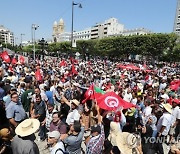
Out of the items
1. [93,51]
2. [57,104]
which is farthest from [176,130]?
[93,51]

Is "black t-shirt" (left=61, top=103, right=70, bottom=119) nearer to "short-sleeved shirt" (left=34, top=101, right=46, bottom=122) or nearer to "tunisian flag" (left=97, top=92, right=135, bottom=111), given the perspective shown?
"short-sleeved shirt" (left=34, top=101, right=46, bottom=122)

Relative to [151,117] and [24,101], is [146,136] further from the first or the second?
[24,101]

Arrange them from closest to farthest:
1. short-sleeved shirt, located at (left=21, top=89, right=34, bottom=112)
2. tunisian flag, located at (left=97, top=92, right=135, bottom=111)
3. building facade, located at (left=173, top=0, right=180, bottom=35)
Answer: tunisian flag, located at (left=97, top=92, right=135, bottom=111)
short-sleeved shirt, located at (left=21, top=89, right=34, bottom=112)
building facade, located at (left=173, top=0, right=180, bottom=35)

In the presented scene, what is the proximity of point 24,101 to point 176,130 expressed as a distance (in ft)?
16.3

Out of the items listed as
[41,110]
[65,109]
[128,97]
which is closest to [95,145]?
[65,109]

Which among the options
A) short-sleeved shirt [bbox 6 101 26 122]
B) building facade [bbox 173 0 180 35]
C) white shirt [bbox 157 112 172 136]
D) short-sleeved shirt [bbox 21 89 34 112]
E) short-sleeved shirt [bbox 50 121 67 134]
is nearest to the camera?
short-sleeved shirt [bbox 50 121 67 134]

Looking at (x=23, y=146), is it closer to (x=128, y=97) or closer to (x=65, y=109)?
(x=65, y=109)

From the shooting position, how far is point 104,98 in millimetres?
6789

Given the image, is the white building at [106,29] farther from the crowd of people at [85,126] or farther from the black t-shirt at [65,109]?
the black t-shirt at [65,109]

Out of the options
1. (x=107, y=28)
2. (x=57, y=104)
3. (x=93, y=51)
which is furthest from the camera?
(x=107, y=28)

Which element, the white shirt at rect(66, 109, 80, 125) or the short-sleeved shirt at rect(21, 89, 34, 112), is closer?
the white shirt at rect(66, 109, 80, 125)

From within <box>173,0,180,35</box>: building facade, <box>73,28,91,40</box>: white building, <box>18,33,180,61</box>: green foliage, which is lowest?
<box>18,33,180,61</box>: green foliage

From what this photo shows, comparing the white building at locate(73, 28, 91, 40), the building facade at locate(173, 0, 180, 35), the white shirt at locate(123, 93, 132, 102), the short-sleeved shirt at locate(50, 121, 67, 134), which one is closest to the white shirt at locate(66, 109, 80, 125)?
the short-sleeved shirt at locate(50, 121, 67, 134)

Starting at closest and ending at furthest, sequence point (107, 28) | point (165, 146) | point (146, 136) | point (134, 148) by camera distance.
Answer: point (134, 148) < point (146, 136) < point (165, 146) < point (107, 28)
